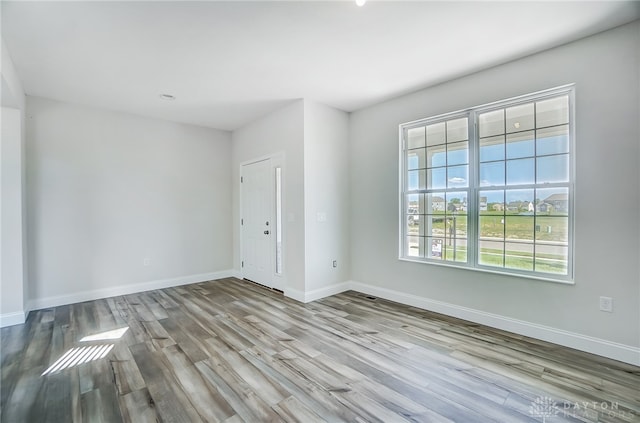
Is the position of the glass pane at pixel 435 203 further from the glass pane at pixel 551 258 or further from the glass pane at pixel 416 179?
the glass pane at pixel 551 258

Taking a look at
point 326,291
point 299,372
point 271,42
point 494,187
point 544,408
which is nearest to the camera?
point 544,408

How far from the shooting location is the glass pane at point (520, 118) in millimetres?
2988

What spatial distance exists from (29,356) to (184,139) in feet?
11.8

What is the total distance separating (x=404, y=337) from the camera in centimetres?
293

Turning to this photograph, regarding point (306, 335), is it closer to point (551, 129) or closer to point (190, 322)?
point (190, 322)

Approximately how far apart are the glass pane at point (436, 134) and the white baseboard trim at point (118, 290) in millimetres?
4318

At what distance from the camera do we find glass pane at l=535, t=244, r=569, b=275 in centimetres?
277

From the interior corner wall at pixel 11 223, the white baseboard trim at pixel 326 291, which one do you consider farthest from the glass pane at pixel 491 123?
the interior corner wall at pixel 11 223

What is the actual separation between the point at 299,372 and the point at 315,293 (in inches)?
72.9

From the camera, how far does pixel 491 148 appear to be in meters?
3.24

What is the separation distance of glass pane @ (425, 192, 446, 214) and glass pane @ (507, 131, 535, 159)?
877mm

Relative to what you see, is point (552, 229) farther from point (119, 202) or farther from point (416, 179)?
point (119, 202)

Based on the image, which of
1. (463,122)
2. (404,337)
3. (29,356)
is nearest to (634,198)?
(463,122)

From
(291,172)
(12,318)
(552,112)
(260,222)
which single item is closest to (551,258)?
(552,112)
